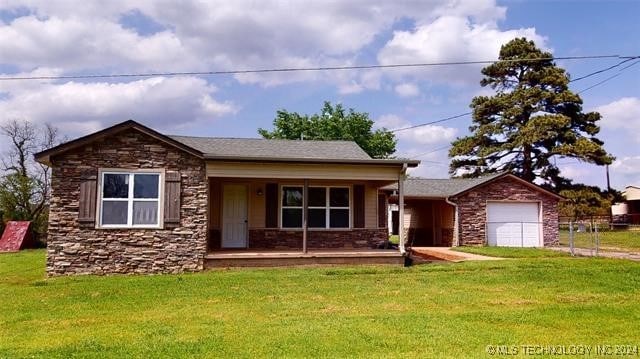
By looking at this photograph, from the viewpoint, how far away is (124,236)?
12188 millimetres

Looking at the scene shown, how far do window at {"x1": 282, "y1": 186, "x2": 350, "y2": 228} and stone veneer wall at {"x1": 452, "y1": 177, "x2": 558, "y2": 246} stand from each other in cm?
755

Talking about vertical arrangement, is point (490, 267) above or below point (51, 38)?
below

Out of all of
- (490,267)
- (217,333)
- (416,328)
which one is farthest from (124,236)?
(490,267)

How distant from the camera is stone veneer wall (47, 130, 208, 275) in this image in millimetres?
11914

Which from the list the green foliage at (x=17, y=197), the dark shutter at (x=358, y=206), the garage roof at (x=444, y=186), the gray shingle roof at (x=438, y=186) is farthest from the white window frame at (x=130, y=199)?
the green foliage at (x=17, y=197)

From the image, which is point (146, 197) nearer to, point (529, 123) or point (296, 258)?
point (296, 258)

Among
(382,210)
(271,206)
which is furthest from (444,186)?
(271,206)

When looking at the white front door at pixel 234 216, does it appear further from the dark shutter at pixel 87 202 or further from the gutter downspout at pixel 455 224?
the gutter downspout at pixel 455 224

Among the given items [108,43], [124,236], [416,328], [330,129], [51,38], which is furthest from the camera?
[330,129]

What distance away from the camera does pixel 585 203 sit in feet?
102

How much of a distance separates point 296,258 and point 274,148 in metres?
4.72

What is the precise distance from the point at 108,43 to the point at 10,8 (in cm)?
253

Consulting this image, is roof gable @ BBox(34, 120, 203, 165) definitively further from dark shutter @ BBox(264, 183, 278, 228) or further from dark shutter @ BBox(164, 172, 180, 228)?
dark shutter @ BBox(264, 183, 278, 228)

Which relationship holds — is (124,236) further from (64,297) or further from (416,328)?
(416,328)
